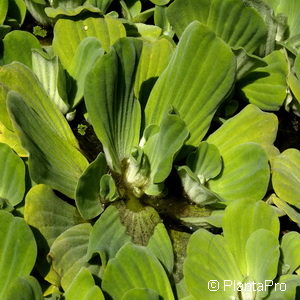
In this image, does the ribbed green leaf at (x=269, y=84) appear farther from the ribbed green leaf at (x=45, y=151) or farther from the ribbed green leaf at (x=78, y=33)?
the ribbed green leaf at (x=45, y=151)

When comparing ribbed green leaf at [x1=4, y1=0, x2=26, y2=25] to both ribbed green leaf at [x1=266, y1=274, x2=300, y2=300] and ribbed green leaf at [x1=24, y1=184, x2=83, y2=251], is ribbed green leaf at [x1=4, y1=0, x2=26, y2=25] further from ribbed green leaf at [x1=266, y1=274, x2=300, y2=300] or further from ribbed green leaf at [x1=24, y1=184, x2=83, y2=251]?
ribbed green leaf at [x1=266, y1=274, x2=300, y2=300]

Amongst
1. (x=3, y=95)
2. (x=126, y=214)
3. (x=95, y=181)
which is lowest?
(x=126, y=214)

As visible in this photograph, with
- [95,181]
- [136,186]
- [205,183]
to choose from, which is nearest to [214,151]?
[205,183]

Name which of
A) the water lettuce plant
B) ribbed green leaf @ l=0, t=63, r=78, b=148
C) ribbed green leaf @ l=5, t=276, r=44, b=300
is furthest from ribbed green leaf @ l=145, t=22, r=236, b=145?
ribbed green leaf @ l=5, t=276, r=44, b=300

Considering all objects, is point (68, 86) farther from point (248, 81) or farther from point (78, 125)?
point (248, 81)

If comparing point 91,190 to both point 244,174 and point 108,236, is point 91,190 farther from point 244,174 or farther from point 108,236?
point 244,174

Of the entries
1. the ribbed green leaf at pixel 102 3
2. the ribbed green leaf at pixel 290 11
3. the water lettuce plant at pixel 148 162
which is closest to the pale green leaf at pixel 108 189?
the water lettuce plant at pixel 148 162
